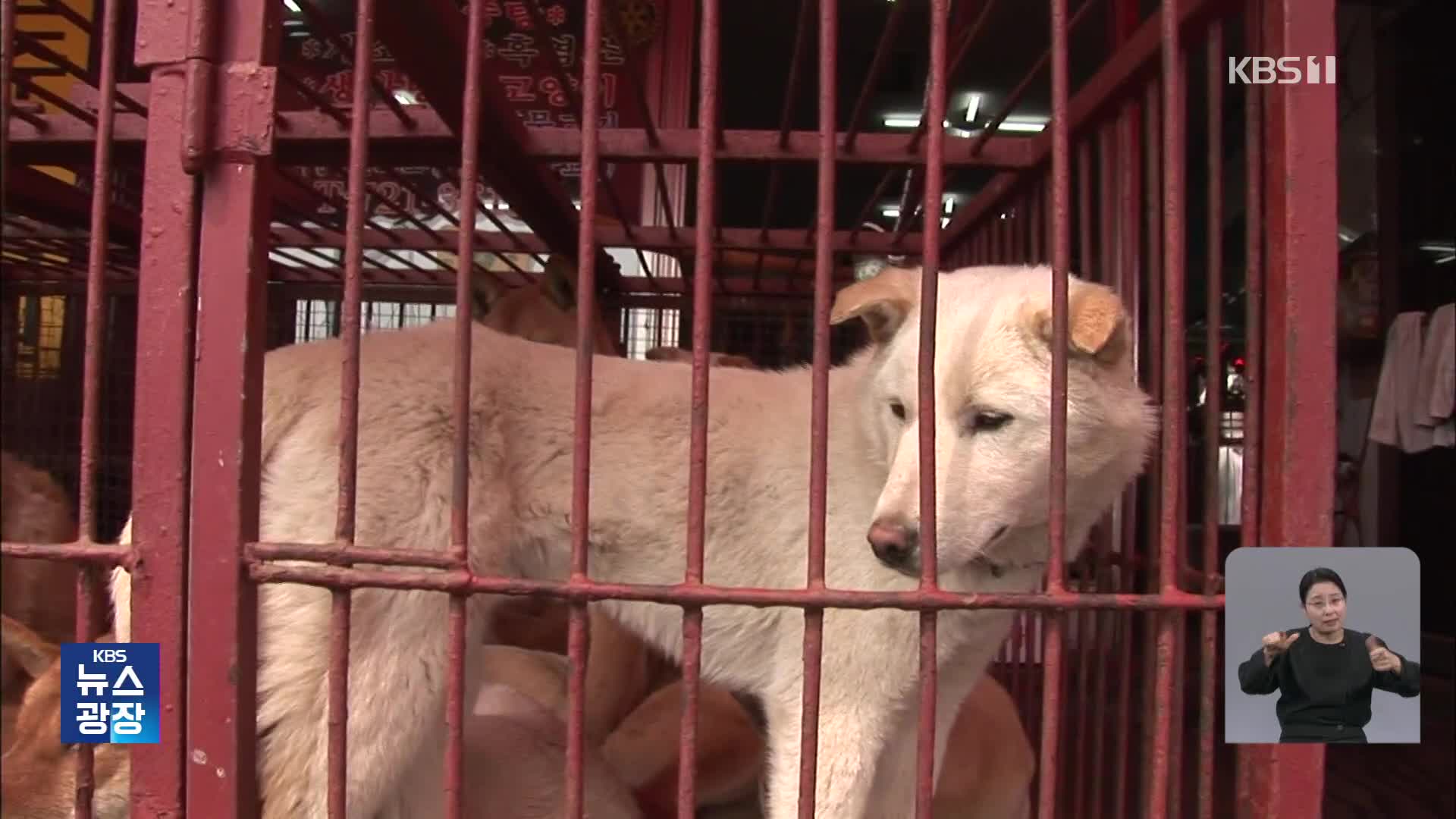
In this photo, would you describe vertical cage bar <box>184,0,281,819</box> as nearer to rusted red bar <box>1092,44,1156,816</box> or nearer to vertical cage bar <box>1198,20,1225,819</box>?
vertical cage bar <box>1198,20,1225,819</box>

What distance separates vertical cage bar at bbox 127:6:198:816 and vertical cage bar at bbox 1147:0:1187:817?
124 centimetres

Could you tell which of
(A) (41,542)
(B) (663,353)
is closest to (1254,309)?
(B) (663,353)

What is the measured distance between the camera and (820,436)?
121cm

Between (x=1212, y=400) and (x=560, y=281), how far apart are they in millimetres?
2179

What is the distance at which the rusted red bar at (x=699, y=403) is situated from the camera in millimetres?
1185

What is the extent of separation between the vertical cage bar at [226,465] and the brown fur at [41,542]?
183 cm

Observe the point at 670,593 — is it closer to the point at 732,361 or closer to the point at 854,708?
the point at 854,708

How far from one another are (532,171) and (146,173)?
118cm

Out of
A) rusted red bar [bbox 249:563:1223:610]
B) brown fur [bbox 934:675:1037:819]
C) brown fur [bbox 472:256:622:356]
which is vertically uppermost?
brown fur [bbox 472:256:622:356]

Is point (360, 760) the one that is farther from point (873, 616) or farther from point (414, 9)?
point (414, 9)

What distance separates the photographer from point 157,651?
3.87 ft

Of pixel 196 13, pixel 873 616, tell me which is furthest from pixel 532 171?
pixel 873 616

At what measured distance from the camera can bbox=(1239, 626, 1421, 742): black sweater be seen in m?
1.15

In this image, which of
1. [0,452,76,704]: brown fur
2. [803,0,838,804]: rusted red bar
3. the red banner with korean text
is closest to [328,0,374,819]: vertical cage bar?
[803,0,838,804]: rusted red bar
